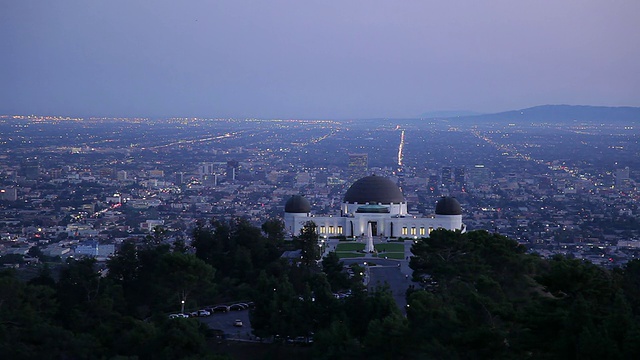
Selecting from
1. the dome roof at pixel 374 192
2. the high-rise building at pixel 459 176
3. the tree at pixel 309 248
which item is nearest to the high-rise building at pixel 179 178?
the high-rise building at pixel 459 176

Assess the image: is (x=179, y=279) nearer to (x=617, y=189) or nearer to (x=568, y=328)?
(x=568, y=328)

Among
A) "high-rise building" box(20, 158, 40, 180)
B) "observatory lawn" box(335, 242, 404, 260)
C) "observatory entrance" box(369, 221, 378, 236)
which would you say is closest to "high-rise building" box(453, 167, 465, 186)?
"high-rise building" box(20, 158, 40, 180)

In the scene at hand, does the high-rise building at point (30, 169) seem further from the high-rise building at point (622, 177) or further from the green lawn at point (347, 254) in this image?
the green lawn at point (347, 254)

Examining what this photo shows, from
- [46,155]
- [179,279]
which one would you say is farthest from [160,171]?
[179,279]

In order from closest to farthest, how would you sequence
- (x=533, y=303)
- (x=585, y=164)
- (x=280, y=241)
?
1. (x=533, y=303)
2. (x=280, y=241)
3. (x=585, y=164)

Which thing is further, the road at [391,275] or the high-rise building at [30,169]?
the high-rise building at [30,169]

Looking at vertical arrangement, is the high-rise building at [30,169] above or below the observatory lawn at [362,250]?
below
